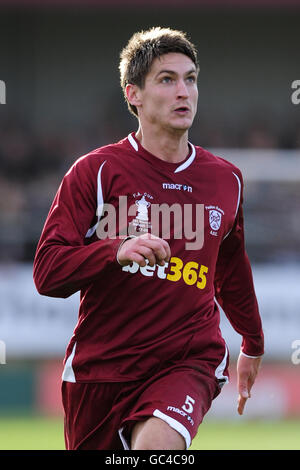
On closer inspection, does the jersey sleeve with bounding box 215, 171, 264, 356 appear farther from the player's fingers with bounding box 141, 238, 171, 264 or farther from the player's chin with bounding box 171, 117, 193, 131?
the player's fingers with bounding box 141, 238, 171, 264

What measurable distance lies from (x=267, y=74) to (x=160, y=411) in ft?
46.7

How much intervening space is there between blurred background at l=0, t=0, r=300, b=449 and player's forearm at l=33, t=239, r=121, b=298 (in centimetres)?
478

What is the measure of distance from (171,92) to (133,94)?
12.8 inches

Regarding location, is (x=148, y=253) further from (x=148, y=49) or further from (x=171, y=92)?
(x=148, y=49)

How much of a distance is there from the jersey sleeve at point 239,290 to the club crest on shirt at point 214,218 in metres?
0.26

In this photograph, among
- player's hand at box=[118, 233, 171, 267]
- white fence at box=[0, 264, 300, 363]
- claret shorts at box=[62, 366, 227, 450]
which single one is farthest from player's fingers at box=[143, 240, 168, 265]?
white fence at box=[0, 264, 300, 363]

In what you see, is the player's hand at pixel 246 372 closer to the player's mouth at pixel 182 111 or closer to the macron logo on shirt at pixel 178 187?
the macron logo on shirt at pixel 178 187

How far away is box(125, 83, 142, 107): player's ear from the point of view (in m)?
5.09

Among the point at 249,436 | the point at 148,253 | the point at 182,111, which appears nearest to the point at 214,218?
the point at 182,111

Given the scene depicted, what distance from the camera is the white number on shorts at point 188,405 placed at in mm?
4484

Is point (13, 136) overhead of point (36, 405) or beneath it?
overhead

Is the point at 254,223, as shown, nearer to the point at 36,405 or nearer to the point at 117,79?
the point at 36,405

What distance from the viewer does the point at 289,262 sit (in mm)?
12703
